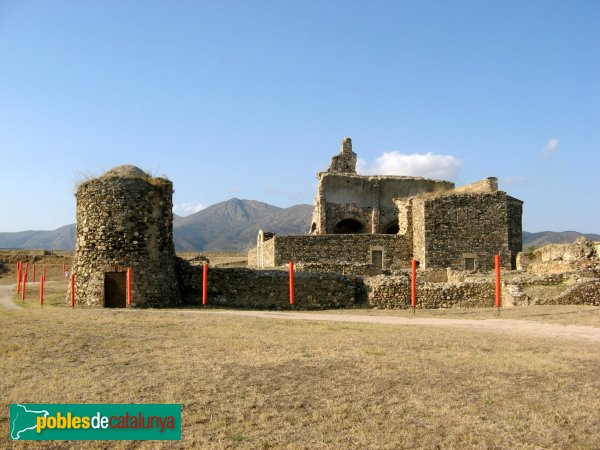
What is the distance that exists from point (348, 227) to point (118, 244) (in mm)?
20591

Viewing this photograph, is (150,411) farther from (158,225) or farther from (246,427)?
(158,225)

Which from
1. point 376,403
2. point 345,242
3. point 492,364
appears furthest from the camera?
point 345,242

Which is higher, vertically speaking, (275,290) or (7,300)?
(275,290)

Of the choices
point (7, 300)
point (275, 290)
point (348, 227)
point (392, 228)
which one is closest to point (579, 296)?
point (275, 290)

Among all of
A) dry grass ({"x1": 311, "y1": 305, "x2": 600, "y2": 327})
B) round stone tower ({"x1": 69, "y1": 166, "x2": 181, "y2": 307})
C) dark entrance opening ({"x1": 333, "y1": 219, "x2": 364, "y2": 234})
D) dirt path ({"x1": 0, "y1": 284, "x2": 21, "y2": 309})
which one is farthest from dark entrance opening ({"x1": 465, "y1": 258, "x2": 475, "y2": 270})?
dirt path ({"x1": 0, "y1": 284, "x2": 21, "y2": 309})

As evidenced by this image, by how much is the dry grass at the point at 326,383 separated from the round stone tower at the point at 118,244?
23.9 ft

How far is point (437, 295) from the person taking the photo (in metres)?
18.7

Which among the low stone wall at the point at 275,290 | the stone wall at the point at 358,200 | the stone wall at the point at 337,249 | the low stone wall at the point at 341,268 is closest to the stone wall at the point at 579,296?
the low stone wall at the point at 275,290

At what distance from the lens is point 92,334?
11.0 metres

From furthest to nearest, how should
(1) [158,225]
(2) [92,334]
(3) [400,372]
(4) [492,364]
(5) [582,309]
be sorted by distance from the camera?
(1) [158,225], (5) [582,309], (2) [92,334], (4) [492,364], (3) [400,372]

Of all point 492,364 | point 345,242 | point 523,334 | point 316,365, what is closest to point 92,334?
point 316,365

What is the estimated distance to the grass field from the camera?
214 inches

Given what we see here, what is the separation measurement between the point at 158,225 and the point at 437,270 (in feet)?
45.4

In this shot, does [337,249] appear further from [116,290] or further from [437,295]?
[116,290]
